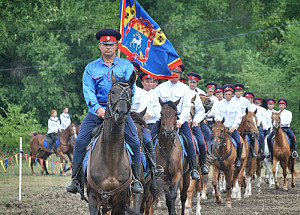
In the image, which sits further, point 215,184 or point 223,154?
point 223,154

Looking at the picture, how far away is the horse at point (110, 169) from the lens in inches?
314

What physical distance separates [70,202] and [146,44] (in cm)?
529

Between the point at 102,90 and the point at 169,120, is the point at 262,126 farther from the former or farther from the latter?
the point at 102,90

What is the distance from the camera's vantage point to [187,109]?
1279 cm

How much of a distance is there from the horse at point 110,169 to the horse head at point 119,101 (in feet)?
0.05

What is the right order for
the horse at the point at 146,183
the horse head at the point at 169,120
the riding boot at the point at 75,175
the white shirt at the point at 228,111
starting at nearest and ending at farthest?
the riding boot at the point at 75,175 < the horse at the point at 146,183 < the horse head at the point at 169,120 < the white shirt at the point at 228,111

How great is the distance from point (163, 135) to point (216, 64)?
106ft

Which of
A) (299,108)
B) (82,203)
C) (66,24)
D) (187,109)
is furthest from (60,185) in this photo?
(66,24)

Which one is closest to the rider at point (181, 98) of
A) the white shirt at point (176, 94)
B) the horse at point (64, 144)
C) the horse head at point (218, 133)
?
the white shirt at point (176, 94)

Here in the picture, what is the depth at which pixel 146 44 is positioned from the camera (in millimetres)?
12656

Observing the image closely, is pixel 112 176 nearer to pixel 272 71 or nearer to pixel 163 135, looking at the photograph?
pixel 163 135

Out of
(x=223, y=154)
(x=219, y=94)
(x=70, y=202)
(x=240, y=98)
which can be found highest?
(x=219, y=94)

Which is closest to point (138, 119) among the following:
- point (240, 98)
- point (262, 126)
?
point (240, 98)

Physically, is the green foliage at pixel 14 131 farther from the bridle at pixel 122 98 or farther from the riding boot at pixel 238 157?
the bridle at pixel 122 98
